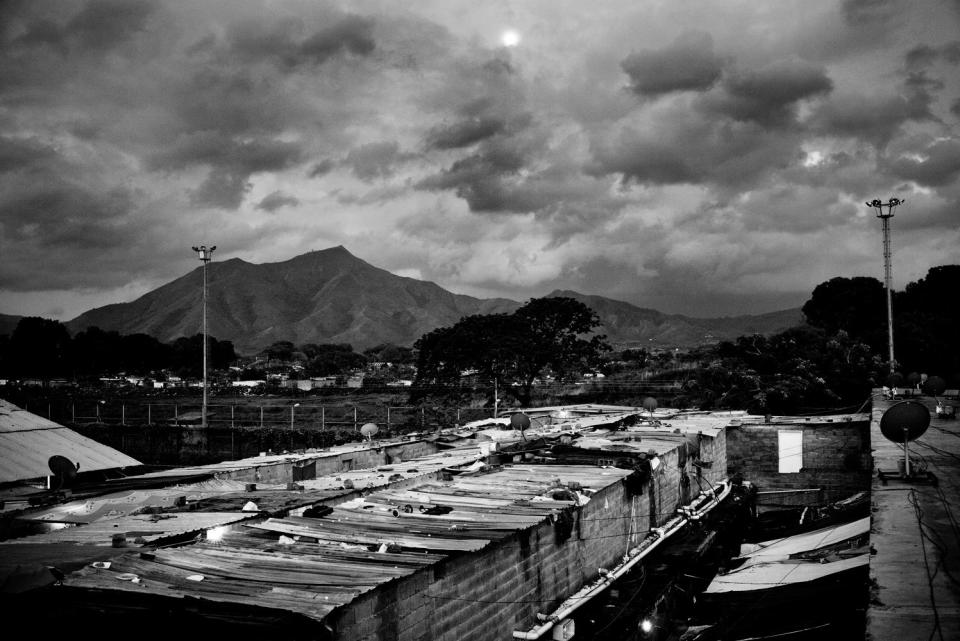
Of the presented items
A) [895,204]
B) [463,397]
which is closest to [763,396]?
[895,204]

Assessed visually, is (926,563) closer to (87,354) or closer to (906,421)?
(906,421)

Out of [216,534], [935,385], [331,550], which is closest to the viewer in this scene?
[331,550]

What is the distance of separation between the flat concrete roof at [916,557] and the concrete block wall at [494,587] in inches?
175

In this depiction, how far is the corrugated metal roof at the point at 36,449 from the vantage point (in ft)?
47.8

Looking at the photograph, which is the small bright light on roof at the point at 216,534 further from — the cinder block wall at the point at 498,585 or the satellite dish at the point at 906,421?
the satellite dish at the point at 906,421

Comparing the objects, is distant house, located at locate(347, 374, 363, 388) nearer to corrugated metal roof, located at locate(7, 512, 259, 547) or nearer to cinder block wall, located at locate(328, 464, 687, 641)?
cinder block wall, located at locate(328, 464, 687, 641)

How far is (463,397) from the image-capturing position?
135 feet

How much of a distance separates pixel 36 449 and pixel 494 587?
1178 centimetres

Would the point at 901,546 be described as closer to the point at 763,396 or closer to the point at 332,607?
the point at 332,607

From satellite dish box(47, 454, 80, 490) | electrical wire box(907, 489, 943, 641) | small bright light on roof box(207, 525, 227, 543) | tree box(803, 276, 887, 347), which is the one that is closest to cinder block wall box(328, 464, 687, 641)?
small bright light on roof box(207, 525, 227, 543)

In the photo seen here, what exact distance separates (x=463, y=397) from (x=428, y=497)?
29.1m

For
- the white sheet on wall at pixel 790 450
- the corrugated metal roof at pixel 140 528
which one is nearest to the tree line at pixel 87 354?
the white sheet on wall at pixel 790 450

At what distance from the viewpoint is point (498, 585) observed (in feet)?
31.2

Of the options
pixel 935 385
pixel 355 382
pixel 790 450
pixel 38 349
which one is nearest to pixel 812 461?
pixel 790 450
